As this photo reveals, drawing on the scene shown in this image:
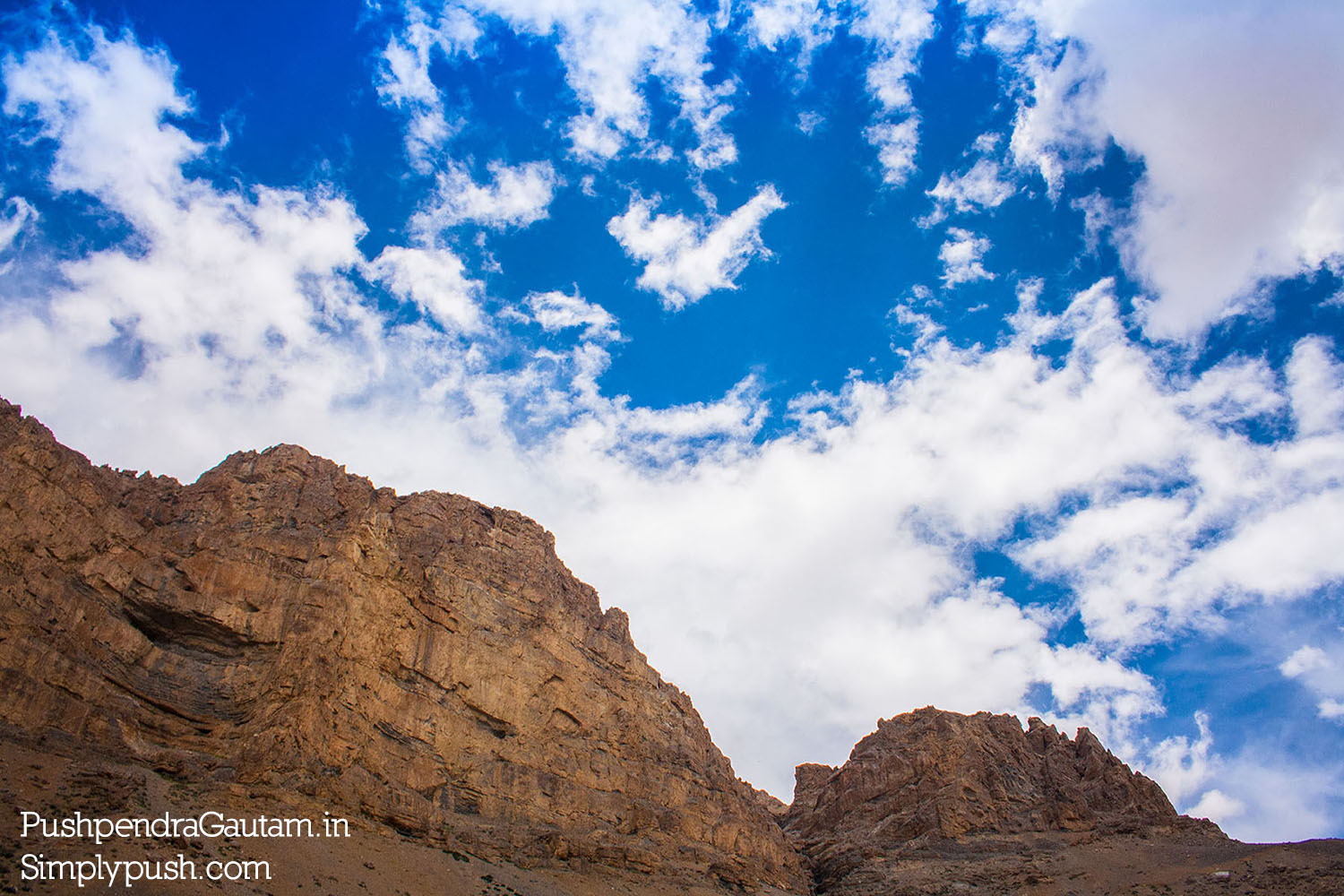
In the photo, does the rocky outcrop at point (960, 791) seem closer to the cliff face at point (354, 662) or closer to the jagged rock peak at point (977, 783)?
the jagged rock peak at point (977, 783)

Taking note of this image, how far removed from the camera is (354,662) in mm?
63312

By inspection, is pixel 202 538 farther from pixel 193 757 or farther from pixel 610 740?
pixel 610 740

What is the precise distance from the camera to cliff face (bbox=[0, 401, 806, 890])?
50031 millimetres

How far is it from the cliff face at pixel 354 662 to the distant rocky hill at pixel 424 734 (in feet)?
0.57

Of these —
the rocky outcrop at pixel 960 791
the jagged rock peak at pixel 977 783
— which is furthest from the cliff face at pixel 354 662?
the jagged rock peak at pixel 977 783

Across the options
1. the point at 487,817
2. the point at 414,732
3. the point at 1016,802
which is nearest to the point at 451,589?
the point at 414,732

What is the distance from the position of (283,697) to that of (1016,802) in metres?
69.8

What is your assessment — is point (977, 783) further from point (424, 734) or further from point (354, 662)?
point (354, 662)

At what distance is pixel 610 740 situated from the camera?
77.3 metres

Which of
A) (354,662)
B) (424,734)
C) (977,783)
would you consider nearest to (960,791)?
(977,783)

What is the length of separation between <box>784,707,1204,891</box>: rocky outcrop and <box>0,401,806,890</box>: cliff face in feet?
36.3

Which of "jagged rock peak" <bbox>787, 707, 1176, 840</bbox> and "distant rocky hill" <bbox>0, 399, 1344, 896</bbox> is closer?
"distant rocky hill" <bbox>0, 399, 1344, 896</bbox>

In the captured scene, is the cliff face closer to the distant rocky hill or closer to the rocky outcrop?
the distant rocky hill

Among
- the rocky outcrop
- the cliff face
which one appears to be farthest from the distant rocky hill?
the rocky outcrop
